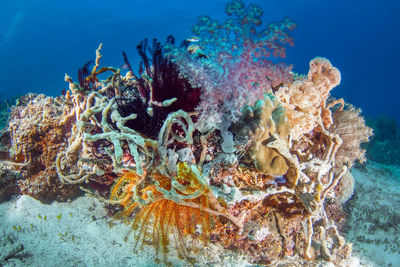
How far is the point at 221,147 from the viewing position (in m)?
2.76

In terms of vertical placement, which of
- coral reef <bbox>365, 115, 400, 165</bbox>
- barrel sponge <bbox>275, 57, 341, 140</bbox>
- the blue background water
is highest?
the blue background water

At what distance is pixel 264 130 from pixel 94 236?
277 cm

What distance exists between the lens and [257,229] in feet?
9.77

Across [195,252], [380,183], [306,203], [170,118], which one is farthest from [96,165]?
[380,183]

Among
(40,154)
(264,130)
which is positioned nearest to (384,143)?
(264,130)

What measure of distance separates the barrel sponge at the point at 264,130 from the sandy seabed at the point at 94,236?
1.35 m

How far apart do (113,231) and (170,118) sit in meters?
2.06

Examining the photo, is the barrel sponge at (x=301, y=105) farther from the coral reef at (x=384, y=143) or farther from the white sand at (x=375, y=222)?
the coral reef at (x=384, y=143)

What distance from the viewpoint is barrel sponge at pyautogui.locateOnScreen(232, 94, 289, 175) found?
99.3 inches

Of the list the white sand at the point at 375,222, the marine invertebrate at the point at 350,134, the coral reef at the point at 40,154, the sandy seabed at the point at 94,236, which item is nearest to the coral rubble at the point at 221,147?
the sandy seabed at the point at 94,236

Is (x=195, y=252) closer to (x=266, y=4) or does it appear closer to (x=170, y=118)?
(x=170, y=118)

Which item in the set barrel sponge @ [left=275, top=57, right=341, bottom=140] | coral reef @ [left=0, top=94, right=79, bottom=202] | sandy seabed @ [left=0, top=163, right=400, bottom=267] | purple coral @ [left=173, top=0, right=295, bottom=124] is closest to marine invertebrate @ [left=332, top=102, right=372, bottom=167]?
barrel sponge @ [left=275, top=57, right=341, bottom=140]

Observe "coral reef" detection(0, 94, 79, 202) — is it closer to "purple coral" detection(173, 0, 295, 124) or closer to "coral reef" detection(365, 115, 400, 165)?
"purple coral" detection(173, 0, 295, 124)

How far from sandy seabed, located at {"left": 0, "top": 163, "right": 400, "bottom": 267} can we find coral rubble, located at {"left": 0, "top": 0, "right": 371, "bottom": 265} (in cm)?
26
